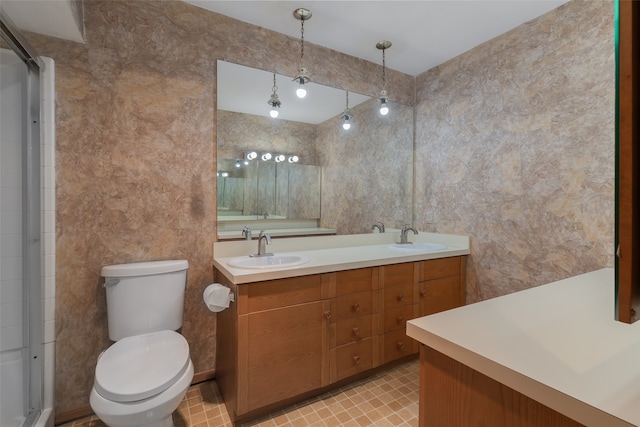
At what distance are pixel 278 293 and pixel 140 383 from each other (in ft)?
2.35

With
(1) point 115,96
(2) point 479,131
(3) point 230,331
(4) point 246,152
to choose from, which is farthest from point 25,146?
(2) point 479,131

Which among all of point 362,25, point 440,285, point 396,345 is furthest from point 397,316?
point 362,25

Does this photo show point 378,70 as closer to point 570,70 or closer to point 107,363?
point 570,70

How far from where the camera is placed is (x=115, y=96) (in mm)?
1693

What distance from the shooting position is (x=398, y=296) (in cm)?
206

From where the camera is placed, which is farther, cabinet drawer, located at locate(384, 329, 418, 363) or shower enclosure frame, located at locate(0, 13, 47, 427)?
cabinet drawer, located at locate(384, 329, 418, 363)

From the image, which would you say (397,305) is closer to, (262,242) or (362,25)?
(262,242)

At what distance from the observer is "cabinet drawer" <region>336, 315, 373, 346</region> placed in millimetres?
1824

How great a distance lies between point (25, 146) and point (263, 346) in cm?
167

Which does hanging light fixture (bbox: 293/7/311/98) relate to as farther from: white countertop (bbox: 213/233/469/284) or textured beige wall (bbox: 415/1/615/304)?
textured beige wall (bbox: 415/1/615/304)

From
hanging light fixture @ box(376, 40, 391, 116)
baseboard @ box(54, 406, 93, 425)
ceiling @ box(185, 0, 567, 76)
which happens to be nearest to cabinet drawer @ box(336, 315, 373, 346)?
baseboard @ box(54, 406, 93, 425)

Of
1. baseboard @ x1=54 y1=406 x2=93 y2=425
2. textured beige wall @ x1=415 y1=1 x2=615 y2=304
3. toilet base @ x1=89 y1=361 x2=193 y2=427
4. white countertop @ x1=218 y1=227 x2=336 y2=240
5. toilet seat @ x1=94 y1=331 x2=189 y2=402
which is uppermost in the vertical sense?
textured beige wall @ x1=415 y1=1 x2=615 y2=304

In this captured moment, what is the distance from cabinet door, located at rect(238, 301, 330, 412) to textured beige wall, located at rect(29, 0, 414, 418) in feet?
1.92

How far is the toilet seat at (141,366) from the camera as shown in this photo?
117 centimetres
